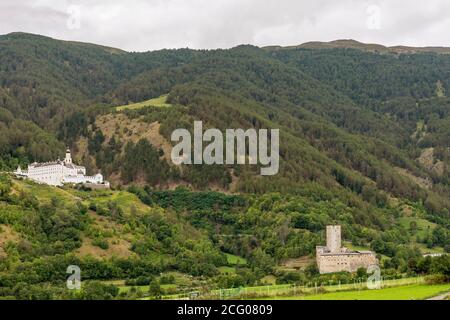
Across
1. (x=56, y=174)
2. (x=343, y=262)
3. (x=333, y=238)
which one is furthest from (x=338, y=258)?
(x=56, y=174)

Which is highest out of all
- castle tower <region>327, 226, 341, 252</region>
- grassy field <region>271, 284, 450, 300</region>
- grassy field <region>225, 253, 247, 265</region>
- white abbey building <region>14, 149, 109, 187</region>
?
white abbey building <region>14, 149, 109, 187</region>

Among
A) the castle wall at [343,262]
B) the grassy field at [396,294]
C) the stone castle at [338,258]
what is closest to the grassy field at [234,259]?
the stone castle at [338,258]

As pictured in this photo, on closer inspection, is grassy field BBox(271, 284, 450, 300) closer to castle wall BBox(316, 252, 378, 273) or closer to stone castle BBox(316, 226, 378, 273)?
castle wall BBox(316, 252, 378, 273)

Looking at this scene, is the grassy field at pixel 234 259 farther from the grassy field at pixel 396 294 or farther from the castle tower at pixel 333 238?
the grassy field at pixel 396 294

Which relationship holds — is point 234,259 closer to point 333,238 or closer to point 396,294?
point 333,238

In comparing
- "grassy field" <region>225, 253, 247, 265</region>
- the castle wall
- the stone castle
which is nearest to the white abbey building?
"grassy field" <region>225, 253, 247, 265</region>
